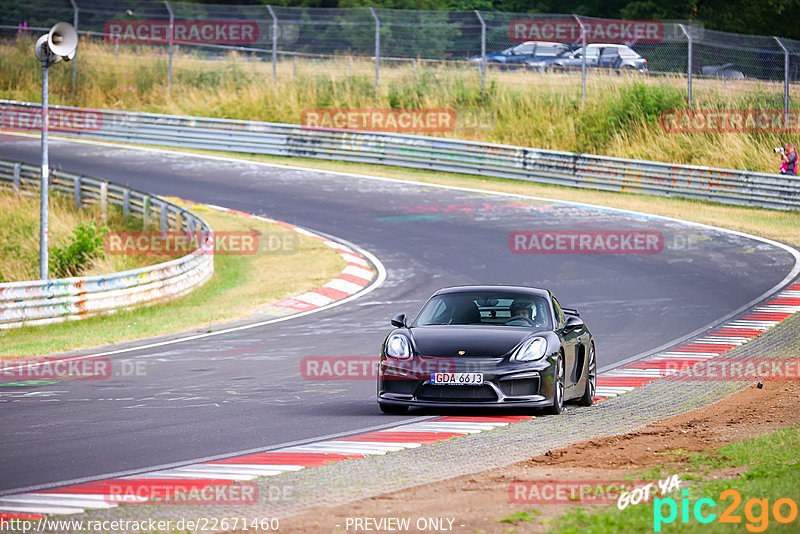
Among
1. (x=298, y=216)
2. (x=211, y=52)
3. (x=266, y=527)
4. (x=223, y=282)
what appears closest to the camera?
(x=266, y=527)

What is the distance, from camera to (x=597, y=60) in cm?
3772

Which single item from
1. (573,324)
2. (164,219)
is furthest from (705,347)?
(164,219)

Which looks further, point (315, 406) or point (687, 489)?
point (315, 406)

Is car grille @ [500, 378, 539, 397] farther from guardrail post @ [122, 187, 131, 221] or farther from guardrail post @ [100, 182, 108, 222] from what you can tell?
guardrail post @ [100, 182, 108, 222]

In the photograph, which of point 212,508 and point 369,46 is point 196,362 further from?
point 369,46

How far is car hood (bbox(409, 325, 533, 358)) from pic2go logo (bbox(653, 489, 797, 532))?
414 centimetres

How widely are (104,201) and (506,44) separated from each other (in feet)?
44.8

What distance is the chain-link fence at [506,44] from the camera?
32750mm

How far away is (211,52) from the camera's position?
4494 cm

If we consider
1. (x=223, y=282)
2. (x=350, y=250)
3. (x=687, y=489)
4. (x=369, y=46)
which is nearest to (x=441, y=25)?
(x=369, y=46)

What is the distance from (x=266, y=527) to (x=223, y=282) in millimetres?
16734

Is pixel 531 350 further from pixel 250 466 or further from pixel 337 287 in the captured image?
pixel 337 287

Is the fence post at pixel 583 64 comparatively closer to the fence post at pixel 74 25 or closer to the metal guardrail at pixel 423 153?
the metal guardrail at pixel 423 153


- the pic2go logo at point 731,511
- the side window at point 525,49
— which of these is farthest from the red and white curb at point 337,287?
the side window at point 525,49
